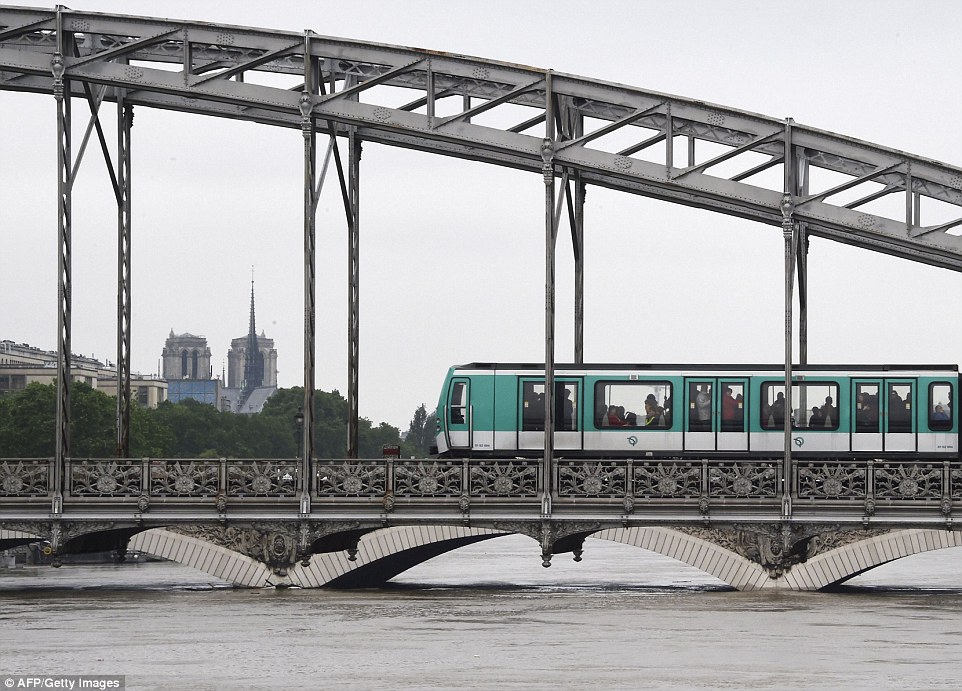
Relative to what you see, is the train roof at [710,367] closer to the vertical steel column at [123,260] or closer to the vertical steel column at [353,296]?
the vertical steel column at [353,296]

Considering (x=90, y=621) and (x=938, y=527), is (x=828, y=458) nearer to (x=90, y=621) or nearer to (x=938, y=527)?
(x=938, y=527)

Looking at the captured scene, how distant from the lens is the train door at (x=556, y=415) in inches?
1395

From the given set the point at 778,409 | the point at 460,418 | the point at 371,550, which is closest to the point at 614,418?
the point at 460,418

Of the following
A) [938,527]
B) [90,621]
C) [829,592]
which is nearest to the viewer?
[90,621]

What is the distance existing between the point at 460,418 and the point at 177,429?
10877cm

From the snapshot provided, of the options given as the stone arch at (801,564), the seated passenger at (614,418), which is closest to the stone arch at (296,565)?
the stone arch at (801,564)

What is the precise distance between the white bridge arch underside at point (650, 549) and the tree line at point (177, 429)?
48.8m

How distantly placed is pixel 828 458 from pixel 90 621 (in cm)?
1466

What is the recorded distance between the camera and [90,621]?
28.7 m

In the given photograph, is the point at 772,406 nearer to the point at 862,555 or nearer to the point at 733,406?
the point at 733,406

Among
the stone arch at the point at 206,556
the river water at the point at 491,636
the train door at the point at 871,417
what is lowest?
the river water at the point at 491,636

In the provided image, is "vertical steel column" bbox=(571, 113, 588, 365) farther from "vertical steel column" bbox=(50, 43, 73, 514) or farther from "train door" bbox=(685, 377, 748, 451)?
"vertical steel column" bbox=(50, 43, 73, 514)

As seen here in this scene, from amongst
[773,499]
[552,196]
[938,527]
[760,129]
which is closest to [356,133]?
[552,196]

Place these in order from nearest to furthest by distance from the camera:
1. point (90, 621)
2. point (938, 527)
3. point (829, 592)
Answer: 1. point (90, 621)
2. point (938, 527)
3. point (829, 592)
